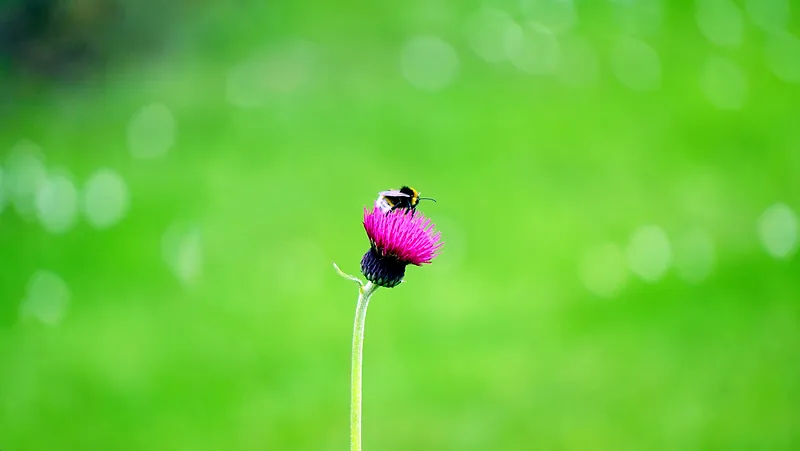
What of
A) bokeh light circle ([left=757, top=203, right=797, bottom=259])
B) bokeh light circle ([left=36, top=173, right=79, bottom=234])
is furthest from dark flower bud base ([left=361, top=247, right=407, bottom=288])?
bokeh light circle ([left=757, top=203, right=797, bottom=259])

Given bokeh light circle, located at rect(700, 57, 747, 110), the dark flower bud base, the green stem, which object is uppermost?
bokeh light circle, located at rect(700, 57, 747, 110)

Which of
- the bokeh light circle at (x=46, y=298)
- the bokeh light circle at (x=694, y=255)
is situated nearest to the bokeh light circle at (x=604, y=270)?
the bokeh light circle at (x=694, y=255)

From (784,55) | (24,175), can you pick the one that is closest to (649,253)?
(784,55)

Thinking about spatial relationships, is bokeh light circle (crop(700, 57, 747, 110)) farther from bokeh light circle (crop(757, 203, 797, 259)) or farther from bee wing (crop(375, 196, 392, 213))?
bee wing (crop(375, 196, 392, 213))

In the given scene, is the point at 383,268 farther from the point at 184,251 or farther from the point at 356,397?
the point at 184,251

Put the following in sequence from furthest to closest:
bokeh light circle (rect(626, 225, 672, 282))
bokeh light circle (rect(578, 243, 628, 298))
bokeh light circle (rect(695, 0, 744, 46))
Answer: bokeh light circle (rect(695, 0, 744, 46)), bokeh light circle (rect(626, 225, 672, 282)), bokeh light circle (rect(578, 243, 628, 298))

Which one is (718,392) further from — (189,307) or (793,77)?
(793,77)

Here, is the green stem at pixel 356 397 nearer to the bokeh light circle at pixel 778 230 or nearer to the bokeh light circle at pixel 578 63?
the bokeh light circle at pixel 778 230
